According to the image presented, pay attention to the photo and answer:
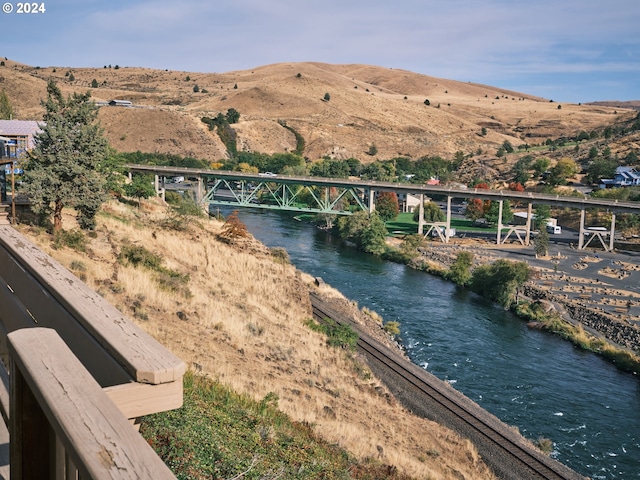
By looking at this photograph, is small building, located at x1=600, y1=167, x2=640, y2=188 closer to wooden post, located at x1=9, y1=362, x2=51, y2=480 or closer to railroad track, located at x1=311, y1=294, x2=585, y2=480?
railroad track, located at x1=311, y1=294, x2=585, y2=480

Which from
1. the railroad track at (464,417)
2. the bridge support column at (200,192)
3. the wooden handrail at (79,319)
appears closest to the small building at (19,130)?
the railroad track at (464,417)

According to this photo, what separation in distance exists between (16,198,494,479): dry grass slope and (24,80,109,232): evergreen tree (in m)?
1.11

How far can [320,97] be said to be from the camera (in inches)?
5556

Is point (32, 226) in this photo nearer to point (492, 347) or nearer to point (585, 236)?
point (492, 347)

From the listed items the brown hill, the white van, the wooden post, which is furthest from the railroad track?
the brown hill

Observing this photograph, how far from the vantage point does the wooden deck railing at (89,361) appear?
70.8 inches

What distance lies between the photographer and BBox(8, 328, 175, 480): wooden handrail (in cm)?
157

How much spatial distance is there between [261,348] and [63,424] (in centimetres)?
1578

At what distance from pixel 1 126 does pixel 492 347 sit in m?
26.8

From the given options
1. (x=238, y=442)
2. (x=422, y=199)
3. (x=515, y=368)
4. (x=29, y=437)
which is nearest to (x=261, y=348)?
(x=238, y=442)

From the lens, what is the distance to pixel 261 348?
679 inches

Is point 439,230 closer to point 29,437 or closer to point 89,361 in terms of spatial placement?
point 89,361

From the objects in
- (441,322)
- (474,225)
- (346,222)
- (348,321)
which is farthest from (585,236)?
(348,321)

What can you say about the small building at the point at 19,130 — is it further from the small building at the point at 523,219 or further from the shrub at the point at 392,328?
the small building at the point at 523,219
